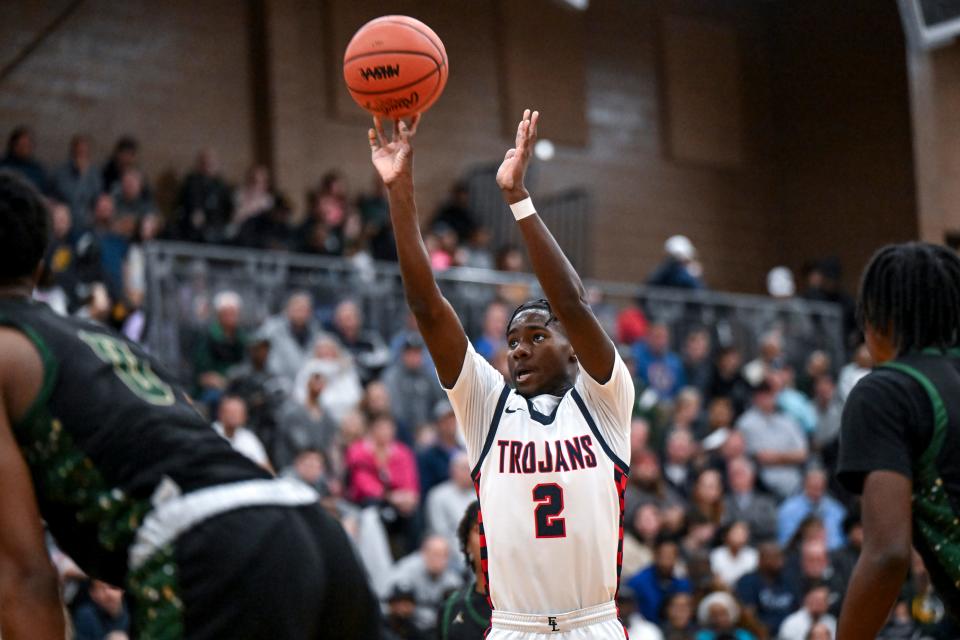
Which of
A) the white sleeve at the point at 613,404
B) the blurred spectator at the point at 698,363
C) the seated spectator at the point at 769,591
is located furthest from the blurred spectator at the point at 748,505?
the white sleeve at the point at 613,404

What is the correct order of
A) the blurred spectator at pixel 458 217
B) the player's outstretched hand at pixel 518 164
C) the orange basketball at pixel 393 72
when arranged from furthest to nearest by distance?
the blurred spectator at pixel 458 217, the orange basketball at pixel 393 72, the player's outstretched hand at pixel 518 164

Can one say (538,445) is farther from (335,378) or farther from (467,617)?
(335,378)

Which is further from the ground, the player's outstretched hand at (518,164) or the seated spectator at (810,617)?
the player's outstretched hand at (518,164)

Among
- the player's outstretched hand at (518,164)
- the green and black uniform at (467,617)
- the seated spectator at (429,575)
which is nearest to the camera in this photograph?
the player's outstretched hand at (518,164)

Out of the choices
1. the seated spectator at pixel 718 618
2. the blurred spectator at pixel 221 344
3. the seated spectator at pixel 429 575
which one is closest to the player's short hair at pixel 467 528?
the seated spectator at pixel 429 575

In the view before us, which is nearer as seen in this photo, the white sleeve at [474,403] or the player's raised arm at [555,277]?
the player's raised arm at [555,277]

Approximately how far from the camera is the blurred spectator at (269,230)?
1557 centimetres

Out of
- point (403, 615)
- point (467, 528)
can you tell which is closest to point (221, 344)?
point (403, 615)

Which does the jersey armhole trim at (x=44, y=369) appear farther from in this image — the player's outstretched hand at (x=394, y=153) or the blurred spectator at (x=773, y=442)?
the blurred spectator at (x=773, y=442)

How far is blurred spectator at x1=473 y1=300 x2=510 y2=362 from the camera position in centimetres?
1456

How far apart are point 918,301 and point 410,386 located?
9.92m

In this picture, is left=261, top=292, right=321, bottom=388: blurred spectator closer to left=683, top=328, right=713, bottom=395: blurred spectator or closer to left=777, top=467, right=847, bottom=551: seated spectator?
left=777, top=467, right=847, bottom=551: seated spectator

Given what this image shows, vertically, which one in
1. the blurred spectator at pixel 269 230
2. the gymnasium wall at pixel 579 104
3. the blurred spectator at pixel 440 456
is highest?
the gymnasium wall at pixel 579 104

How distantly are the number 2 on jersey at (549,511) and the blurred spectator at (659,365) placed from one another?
36.2 feet
